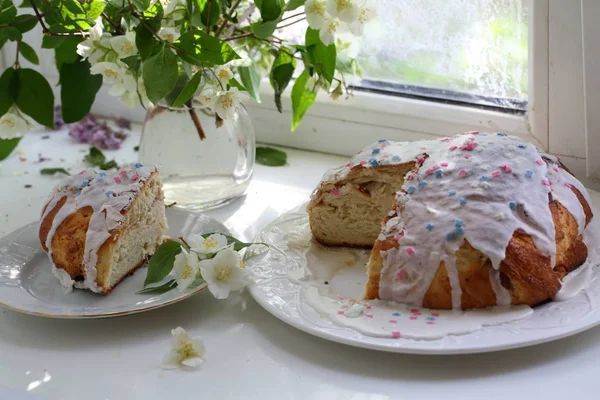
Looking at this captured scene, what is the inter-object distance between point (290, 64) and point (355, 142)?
1.38ft

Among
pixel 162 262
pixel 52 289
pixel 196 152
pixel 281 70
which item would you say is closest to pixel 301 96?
pixel 281 70

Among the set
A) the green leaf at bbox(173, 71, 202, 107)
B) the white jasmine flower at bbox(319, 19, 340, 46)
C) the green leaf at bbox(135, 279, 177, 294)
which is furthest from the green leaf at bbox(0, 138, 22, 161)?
the white jasmine flower at bbox(319, 19, 340, 46)

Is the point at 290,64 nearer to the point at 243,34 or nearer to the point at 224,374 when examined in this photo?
the point at 243,34

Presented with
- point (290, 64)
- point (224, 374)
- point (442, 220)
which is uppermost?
point (290, 64)

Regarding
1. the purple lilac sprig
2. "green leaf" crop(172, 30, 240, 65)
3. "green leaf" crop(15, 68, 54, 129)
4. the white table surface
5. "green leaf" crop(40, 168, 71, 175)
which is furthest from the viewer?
the purple lilac sprig

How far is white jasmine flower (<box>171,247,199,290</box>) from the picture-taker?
4.22 ft

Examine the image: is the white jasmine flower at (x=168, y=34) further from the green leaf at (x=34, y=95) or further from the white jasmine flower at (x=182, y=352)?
the white jasmine flower at (x=182, y=352)

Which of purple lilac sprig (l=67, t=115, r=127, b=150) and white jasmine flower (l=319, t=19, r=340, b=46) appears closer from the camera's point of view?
white jasmine flower (l=319, t=19, r=340, b=46)

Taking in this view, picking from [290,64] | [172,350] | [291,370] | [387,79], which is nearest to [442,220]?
[291,370]

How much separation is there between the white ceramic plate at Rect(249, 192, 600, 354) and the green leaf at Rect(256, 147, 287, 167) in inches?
23.4

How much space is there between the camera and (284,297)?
129 centimetres

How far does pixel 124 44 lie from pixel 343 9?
0.40m

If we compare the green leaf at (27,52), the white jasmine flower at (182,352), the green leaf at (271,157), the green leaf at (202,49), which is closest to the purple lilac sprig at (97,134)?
the green leaf at (271,157)

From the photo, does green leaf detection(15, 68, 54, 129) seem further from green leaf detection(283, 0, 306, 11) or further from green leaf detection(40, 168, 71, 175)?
green leaf detection(283, 0, 306, 11)
